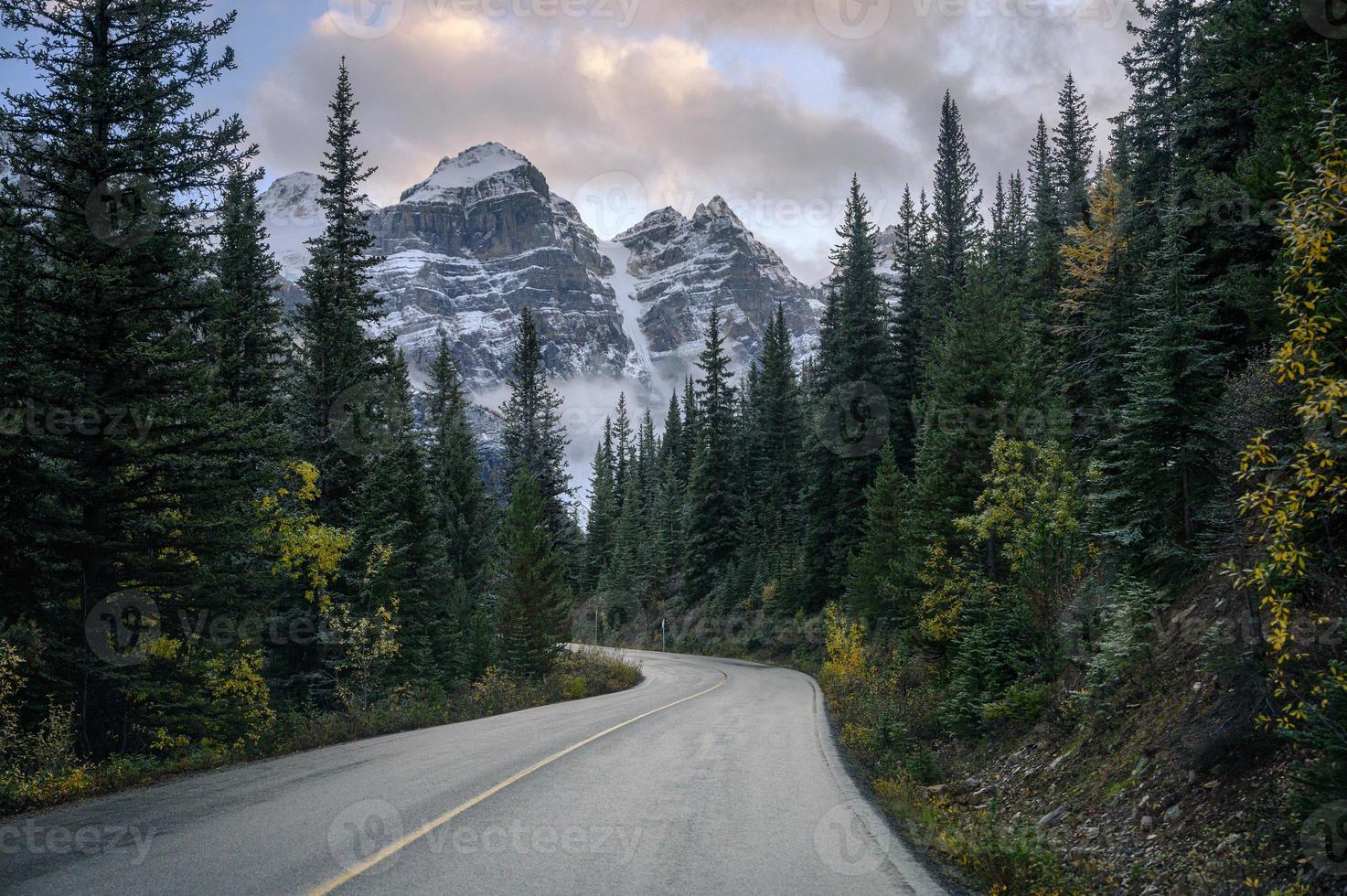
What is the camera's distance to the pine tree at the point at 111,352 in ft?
38.8

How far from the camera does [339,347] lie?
2425cm

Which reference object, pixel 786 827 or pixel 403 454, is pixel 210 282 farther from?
pixel 786 827

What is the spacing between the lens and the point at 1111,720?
951 centimetres

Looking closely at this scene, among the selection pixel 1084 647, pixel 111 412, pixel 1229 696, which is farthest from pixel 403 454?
pixel 1229 696

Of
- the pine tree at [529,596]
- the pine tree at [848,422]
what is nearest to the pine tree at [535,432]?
the pine tree at [848,422]

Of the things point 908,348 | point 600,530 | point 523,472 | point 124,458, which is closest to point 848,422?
point 908,348

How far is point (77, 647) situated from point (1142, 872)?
1404cm

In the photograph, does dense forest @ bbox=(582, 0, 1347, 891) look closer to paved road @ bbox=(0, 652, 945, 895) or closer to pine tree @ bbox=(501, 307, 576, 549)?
paved road @ bbox=(0, 652, 945, 895)

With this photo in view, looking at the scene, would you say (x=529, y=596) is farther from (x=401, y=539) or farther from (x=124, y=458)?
(x=124, y=458)

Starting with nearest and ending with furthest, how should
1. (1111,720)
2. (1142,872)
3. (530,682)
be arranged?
(1142,872), (1111,720), (530,682)

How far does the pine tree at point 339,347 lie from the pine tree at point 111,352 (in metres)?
9.47

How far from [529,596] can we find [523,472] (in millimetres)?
4815

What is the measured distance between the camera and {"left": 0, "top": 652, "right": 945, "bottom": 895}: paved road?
554 cm

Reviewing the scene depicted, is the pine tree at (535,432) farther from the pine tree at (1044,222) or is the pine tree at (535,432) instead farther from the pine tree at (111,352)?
the pine tree at (111,352)
